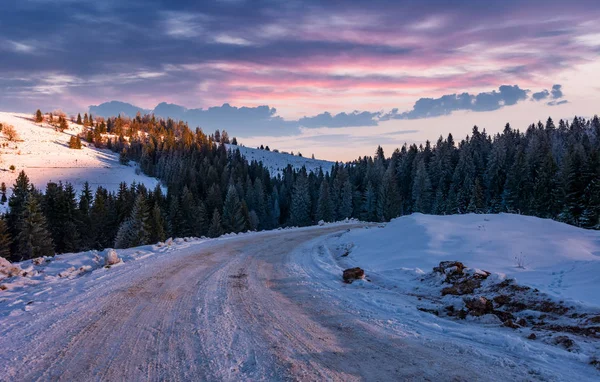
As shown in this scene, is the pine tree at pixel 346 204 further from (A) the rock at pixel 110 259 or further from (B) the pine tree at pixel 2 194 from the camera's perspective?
(B) the pine tree at pixel 2 194

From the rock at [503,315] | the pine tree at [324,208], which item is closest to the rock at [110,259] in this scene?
the rock at [503,315]

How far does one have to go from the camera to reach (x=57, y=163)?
384 ft

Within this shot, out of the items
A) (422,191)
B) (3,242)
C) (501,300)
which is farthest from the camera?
(422,191)

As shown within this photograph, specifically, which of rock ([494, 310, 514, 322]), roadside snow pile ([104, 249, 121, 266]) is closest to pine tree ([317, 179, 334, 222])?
roadside snow pile ([104, 249, 121, 266])

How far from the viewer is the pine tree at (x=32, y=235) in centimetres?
4091

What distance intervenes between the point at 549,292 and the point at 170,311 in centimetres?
797

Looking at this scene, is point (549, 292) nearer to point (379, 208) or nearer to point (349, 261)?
point (349, 261)

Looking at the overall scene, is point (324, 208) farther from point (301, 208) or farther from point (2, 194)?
point (2, 194)

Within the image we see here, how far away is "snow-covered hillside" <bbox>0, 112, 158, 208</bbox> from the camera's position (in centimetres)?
10341

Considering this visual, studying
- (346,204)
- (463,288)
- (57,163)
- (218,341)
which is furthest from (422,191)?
(57,163)

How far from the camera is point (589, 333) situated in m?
5.64

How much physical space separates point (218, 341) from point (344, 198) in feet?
252

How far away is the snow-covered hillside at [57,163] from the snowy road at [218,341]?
325ft

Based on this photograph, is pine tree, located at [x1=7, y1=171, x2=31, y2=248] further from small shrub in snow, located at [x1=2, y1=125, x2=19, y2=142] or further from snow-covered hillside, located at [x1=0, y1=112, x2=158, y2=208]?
small shrub in snow, located at [x1=2, y1=125, x2=19, y2=142]
